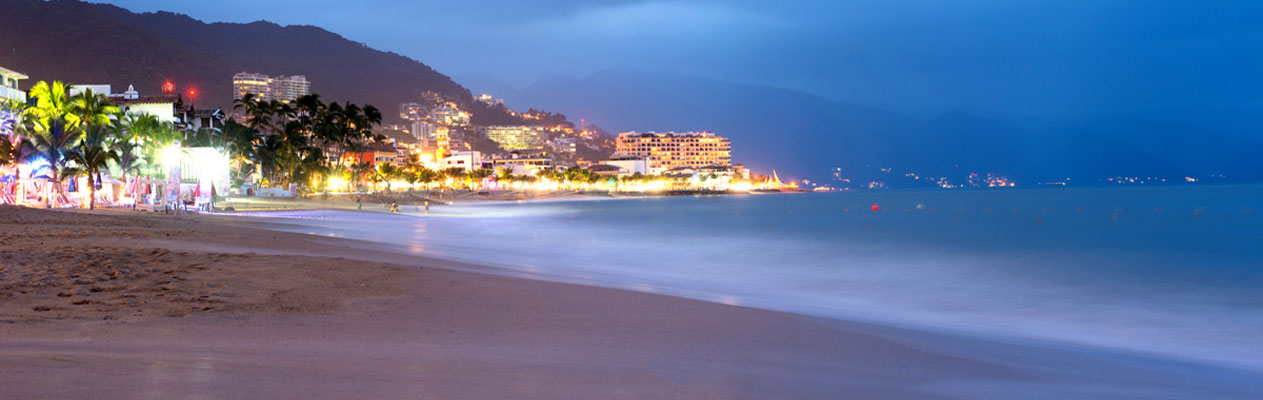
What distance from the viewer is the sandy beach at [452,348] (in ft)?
16.1

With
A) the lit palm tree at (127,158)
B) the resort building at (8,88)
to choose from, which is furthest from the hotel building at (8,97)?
the lit palm tree at (127,158)

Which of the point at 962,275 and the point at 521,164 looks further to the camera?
the point at 521,164

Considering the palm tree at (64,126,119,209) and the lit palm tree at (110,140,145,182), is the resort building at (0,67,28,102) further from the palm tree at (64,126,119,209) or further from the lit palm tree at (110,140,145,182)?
the palm tree at (64,126,119,209)

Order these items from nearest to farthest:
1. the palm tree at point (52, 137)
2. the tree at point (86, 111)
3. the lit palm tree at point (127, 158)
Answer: the palm tree at point (52, 137) → the tree at point (86, 111) → the lit palm tree at point (127, 158)

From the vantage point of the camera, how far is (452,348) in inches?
249

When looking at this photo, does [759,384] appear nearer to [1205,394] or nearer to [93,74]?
[1205,394]

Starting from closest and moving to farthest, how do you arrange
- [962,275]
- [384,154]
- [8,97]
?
1. [962,275]
2. [8,97]
3. [384,154]

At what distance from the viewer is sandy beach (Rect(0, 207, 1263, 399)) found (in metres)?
4.90

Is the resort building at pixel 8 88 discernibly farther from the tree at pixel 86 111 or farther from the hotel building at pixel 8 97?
the tree at pixel 86 111

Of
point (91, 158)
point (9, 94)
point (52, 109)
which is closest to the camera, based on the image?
point (91, 158)

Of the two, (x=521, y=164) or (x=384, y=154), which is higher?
(x=384, y=154)

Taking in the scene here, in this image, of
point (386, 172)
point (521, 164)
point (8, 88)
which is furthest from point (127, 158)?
point (521, 164)

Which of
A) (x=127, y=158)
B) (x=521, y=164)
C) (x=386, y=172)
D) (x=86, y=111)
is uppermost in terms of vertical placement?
(x=521, y=164)

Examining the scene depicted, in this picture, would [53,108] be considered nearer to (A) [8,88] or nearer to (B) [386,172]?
(A) [8,88]
